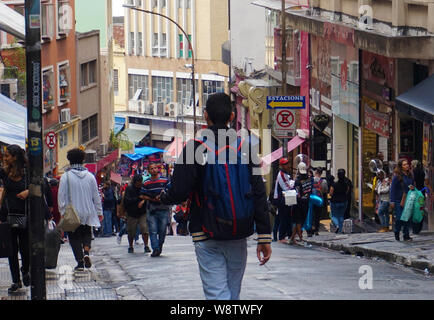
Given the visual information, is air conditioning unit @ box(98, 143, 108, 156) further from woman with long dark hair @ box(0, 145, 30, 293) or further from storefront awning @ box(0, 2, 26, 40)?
woman with long dark hair @ box(0, 145, 30, 293)

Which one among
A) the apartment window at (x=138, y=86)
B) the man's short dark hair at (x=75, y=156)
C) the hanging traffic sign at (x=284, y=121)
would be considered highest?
the apartment window at (x=138, y=86)

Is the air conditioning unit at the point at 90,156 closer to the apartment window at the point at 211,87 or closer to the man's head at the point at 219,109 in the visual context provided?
the apartment window at the point at 211,87

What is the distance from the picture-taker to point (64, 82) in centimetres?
4897

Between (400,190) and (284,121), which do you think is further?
(284,121)

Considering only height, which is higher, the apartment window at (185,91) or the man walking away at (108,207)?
the apartment window at (185,91)

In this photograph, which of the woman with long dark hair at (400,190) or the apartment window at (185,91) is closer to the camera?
the woman with long dark hair at (400,190)

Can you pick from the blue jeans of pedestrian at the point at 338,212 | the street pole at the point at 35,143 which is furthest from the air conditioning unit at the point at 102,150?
the street pole at the point at 35,143

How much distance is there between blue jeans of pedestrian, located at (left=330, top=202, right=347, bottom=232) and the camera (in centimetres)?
2380

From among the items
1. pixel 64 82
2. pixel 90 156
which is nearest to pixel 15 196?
pixel 64 82

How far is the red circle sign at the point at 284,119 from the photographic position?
26.7 metres

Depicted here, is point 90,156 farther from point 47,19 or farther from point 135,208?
point 135,208

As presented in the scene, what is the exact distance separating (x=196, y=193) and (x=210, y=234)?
0.35 metres

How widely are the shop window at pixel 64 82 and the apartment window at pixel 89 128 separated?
425 centimetres

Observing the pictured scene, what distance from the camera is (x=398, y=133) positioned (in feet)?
87.8
